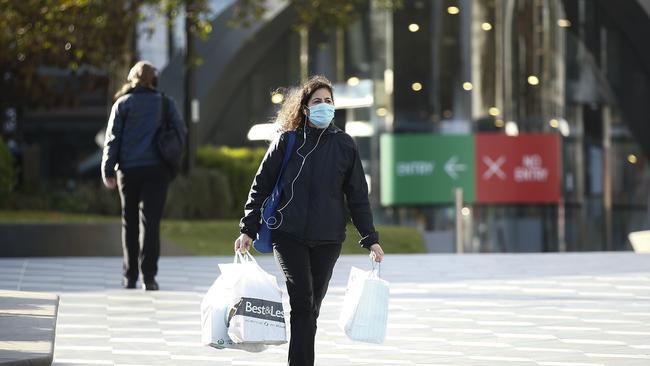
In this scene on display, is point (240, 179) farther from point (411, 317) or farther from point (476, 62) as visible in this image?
point (411, 317)

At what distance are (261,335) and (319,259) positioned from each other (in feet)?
1.71

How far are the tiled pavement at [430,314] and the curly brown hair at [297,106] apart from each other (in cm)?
178

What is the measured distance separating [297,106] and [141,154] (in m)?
5.21

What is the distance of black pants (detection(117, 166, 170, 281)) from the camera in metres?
12.9

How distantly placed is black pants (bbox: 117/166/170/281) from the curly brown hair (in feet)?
16.8

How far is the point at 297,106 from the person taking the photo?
25.6ft

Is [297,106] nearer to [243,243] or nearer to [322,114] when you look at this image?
[322,114]

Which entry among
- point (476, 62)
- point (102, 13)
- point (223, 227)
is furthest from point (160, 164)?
point (476, 62)

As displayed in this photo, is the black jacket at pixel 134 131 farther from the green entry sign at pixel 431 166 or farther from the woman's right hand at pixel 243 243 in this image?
the green entry sign at pixel 431 166

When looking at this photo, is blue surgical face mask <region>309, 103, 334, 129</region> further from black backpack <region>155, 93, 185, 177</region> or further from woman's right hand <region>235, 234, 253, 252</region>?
black backpack <region>155, 93, 185, 177</region>

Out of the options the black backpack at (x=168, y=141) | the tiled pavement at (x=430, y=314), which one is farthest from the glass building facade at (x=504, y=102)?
the black backpack at (x=168, y=141)

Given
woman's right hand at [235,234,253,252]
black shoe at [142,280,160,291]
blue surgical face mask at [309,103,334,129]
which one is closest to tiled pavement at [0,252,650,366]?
black shoe at [142,280,160,291]

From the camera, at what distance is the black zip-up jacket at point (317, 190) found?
762 cm

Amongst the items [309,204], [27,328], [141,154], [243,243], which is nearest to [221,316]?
[243,243]
